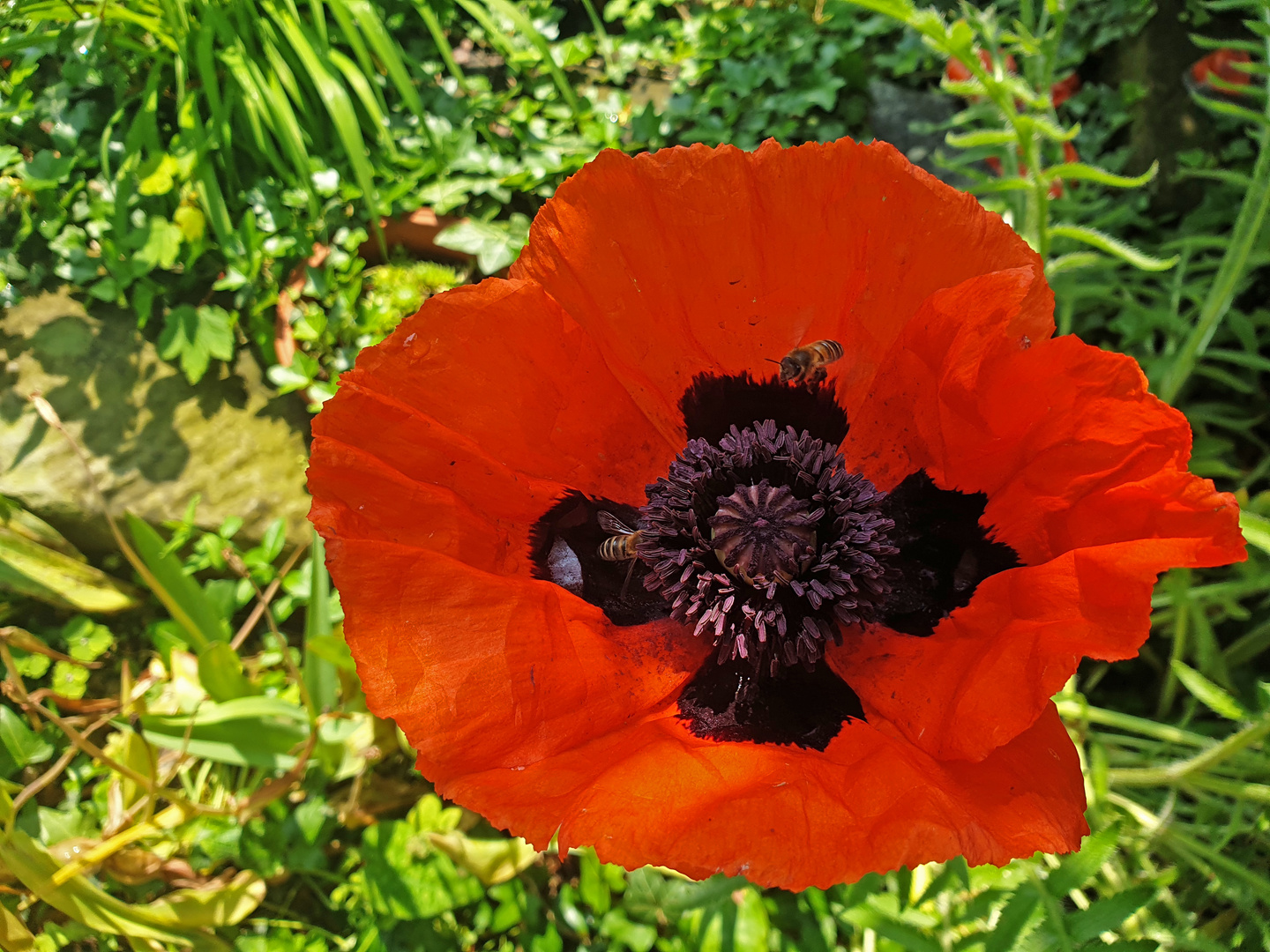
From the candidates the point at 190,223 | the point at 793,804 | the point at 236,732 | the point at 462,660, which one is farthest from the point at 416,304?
the point at 793,804

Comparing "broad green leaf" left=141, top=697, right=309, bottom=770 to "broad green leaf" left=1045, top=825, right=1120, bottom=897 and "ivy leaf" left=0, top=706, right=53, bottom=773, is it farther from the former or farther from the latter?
"broad green leaf" left=1045, top=825, right=1120, bottom=897

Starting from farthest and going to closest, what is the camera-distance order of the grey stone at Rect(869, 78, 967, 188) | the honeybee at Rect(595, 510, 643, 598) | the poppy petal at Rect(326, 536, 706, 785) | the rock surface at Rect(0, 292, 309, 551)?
the grey stone at Rect(869, 78, 967, 188) → the rock surface at Rect(0, 292, 309, 551) → the honeybee at Rect(595, 510, 643, 598) → the poppy petal at Rect(326, 536, 706, 785)

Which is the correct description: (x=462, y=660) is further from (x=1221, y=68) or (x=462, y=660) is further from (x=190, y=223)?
(x=1221, y=68)

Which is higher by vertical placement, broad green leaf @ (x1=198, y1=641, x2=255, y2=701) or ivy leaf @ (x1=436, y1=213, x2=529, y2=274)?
ivy leaf @ (x1=436, y1=213, x2=529, y2=274)

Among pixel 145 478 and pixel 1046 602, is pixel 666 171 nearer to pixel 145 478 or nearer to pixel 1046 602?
pixel 1046 602

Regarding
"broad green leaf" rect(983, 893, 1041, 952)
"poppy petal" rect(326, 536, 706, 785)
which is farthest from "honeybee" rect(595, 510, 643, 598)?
"broad green leaf" rect(983, 893, 1041, 952)

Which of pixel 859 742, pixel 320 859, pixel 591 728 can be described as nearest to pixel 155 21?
pixel 320 859

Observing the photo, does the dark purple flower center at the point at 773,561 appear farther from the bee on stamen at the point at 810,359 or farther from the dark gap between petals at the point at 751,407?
the bee on stamen at the point at 810,359
